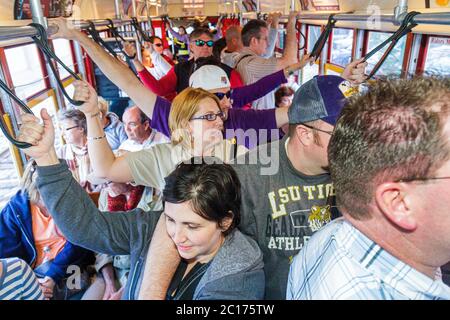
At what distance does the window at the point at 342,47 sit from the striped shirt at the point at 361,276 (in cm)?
374

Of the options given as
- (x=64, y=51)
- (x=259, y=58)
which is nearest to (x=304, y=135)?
(x=259, y=58)

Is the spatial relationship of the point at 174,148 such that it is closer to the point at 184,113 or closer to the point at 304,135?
the point at 184,113

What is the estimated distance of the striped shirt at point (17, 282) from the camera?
1.21 meters

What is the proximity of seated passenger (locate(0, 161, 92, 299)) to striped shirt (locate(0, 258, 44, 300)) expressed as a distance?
607 millimetres

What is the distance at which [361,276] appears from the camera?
0.71m

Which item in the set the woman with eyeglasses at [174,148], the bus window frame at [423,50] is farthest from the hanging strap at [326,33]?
the bus window frame at [423,50]

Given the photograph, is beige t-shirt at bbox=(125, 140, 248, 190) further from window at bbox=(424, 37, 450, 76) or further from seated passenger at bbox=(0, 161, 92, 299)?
window at bbox=(424, 37, 450, 76)

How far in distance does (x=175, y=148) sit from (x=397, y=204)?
1107 mm

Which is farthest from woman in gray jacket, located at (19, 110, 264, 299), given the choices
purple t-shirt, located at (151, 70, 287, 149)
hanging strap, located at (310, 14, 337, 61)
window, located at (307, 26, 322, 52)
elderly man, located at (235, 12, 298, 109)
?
window, located at (307, 26, 322, 52)

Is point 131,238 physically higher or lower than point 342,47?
lower

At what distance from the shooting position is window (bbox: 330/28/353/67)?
13.3 feet
